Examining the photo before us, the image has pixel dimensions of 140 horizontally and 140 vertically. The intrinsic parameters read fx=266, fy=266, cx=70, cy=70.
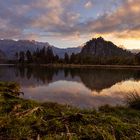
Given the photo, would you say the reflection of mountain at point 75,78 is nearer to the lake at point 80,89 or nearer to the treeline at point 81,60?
the lake at point 80,89

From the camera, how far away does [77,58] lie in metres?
174

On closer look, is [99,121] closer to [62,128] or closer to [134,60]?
[62,128]

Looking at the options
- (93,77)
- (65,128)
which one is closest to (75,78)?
(93,77)

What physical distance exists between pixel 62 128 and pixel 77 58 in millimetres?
165801

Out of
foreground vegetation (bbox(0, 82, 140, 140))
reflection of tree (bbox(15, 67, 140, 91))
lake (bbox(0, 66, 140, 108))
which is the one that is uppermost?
foreground vegetation (bbox(0, 82, 140, 140))

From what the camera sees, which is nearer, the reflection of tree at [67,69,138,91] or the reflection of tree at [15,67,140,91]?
the reflection of tree at [67,69,138,91]

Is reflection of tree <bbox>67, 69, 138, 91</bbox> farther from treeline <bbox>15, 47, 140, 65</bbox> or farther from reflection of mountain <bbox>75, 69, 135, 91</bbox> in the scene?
treeline <bbox>15, 47, 140, 65</bbox>

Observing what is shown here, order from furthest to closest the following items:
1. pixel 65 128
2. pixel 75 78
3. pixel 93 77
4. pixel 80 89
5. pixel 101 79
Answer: pixel 93 77 < pixel 75 78 < pixel 101 79 < pixel 80 89 < pixel 65 128

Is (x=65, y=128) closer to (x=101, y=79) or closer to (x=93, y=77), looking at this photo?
(x=101, y=79)

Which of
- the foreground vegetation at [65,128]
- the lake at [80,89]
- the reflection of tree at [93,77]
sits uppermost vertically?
the foreground vegetation at [65,128]

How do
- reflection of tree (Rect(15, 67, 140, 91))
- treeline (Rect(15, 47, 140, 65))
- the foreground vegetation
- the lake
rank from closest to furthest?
the foreground vegetation < the lake < reflection of tree (Rect(15, 67, 140, 91)) < treeline (Rect(15, 47, 140, 65))

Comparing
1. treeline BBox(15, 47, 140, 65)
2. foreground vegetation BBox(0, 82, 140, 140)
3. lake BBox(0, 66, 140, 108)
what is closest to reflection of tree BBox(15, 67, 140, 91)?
lake BBox(0, 66, 140, 108)

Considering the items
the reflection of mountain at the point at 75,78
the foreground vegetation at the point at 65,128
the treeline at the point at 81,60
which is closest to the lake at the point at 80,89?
the reflection of mountain at the point at 75,78

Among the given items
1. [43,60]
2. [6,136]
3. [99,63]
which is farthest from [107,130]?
[43,60]
